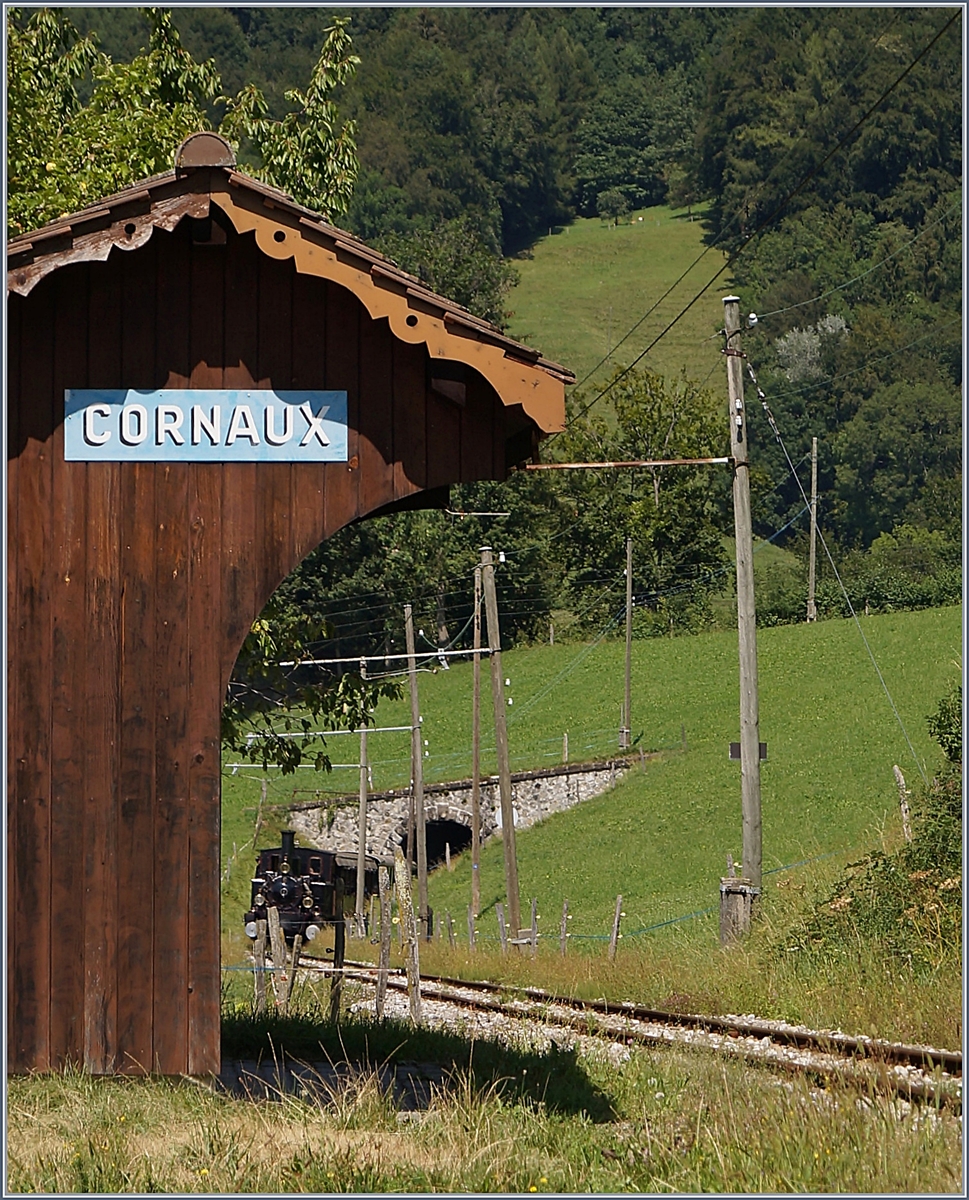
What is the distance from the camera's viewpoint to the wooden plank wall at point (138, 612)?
765 centimetres

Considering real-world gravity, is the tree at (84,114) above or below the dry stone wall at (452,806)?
above

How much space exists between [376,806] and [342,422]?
128ft

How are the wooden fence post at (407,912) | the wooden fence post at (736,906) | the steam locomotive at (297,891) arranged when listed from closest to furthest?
the wooden fence post at (407,912)
the wooden fence post at (736,906)
the steam locomotive at (297,891)

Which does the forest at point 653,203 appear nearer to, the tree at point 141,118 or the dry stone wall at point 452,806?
the tree at point 141,118

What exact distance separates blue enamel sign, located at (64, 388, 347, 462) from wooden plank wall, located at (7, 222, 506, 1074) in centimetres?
6

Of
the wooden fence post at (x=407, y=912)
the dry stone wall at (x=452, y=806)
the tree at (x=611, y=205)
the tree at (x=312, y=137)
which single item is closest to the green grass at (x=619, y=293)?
the tree at (x=611, y=205)

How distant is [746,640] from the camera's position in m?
20.2

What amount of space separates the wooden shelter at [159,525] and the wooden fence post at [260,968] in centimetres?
415

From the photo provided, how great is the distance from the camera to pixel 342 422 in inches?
314

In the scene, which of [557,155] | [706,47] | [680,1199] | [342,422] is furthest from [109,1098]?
[706,47]

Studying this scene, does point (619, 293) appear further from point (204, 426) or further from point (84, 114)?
point (204, 426)

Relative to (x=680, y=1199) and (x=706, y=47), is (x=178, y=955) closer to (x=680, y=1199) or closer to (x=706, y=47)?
(x=680, y=1199)

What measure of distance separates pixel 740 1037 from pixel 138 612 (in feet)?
20.3

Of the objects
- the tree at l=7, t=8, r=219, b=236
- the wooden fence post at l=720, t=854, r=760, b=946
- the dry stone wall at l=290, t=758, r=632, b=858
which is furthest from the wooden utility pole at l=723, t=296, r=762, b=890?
the dry stone wall at l=290, t=758, r=632, b=858
